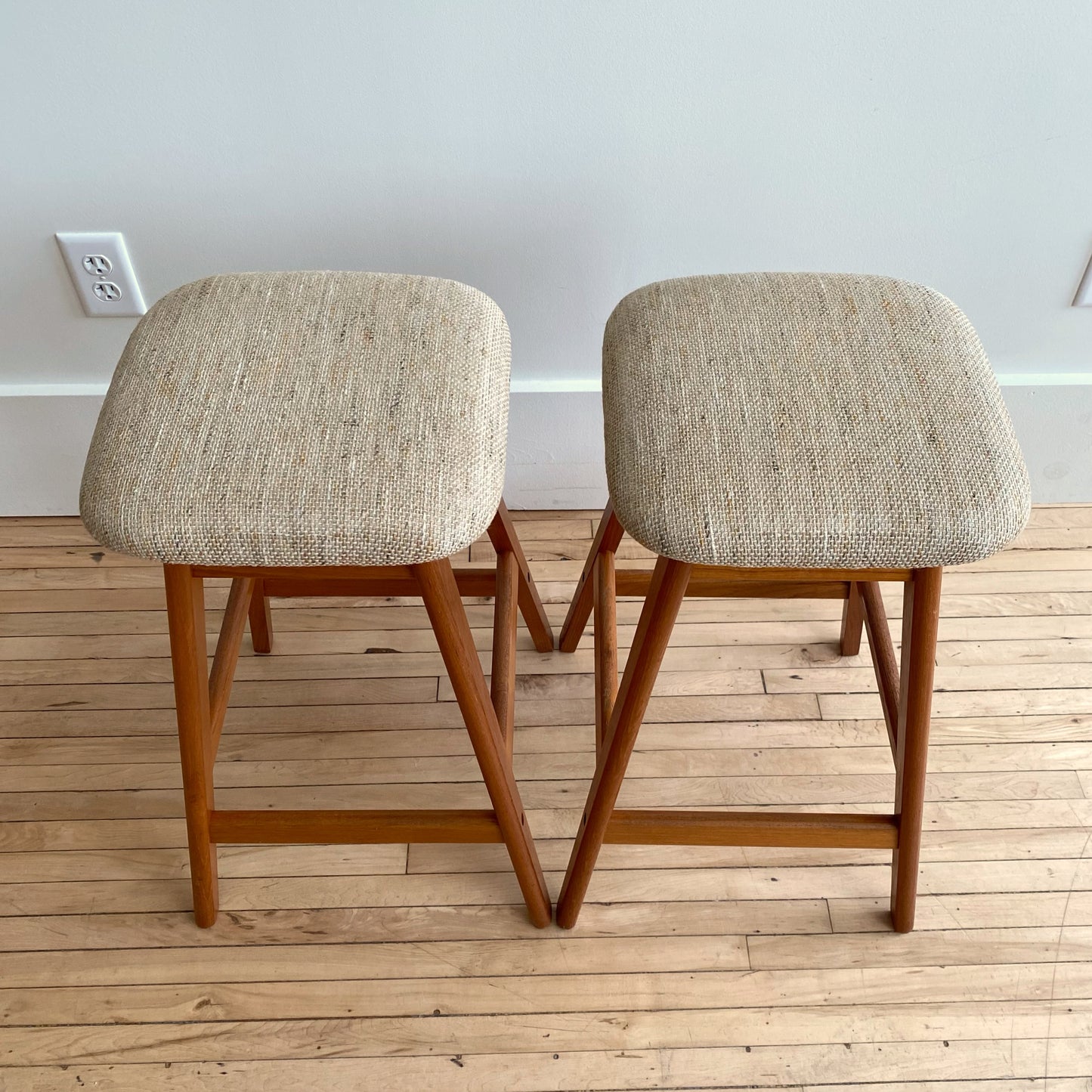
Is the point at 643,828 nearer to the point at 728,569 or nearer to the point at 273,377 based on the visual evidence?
the point at 728,569

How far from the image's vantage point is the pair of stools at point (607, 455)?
0.63m

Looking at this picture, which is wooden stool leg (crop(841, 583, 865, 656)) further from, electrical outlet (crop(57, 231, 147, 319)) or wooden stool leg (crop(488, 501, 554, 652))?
electrical outlet (crop(57, 231, 147, 319))

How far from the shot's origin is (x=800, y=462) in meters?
0.65

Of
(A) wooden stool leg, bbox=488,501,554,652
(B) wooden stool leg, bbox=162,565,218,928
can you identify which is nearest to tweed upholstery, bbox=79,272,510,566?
(B) wooden stool leg, bbox=162,565,218,928

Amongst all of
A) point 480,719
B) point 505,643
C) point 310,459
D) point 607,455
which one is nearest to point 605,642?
point 505,643

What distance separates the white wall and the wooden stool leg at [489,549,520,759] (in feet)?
1.08

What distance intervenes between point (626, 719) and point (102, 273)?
2.71 feet

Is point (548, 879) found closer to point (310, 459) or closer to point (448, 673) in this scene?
point (448, 673)

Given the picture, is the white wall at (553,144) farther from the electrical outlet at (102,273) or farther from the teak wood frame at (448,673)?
the teak wood frame at (448,673)

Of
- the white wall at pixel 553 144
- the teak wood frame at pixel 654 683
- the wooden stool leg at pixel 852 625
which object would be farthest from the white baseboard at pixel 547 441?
the wooden stool leg at pixel 852 625

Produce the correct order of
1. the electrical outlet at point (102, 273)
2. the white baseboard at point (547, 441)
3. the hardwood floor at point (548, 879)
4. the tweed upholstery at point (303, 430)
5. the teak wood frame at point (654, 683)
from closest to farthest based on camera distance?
the tweed upholstery at point (303, 430)
the teak wood frame at point (654, 683)
the hardwood floor at point (548, 879)
the electrical outlet at point (102, 273)
the white baseboard at point (547, 441)

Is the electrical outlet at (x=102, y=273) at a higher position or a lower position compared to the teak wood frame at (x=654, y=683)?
higher

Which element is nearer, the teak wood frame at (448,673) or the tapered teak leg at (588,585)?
the teak wood frame at (448,673)

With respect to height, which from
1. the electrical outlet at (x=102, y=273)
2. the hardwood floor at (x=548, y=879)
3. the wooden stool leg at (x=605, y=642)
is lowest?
the hardwood floor at (x=548, y=879)
